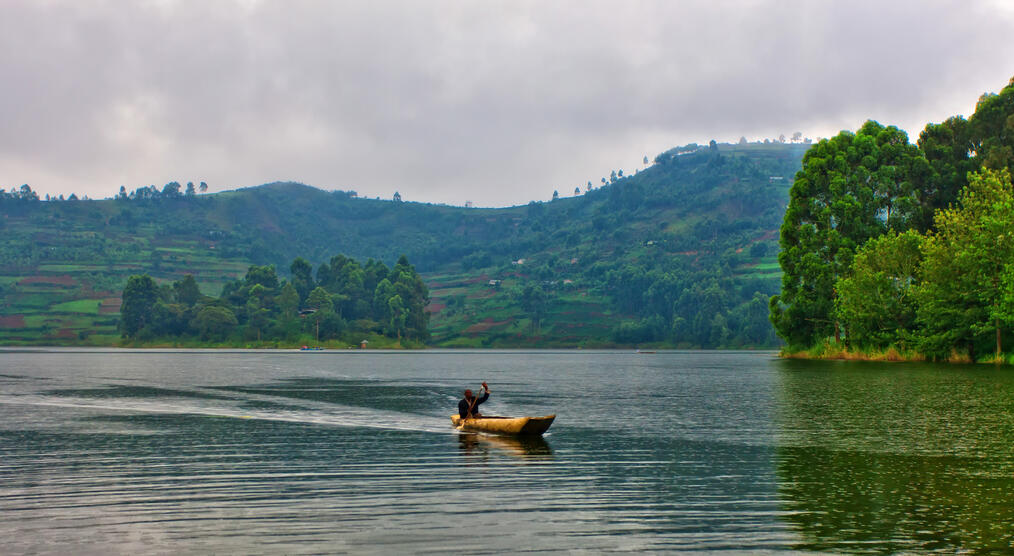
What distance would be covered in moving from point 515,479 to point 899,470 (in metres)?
12.6

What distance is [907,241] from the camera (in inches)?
4363

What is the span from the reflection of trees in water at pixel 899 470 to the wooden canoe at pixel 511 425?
10.3 meters

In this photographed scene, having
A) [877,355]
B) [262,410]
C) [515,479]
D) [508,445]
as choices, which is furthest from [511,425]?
[877,355]

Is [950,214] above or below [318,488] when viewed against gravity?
above

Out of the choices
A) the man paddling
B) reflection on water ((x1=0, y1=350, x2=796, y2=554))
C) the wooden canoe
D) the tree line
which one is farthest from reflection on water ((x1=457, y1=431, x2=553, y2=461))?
the tree line

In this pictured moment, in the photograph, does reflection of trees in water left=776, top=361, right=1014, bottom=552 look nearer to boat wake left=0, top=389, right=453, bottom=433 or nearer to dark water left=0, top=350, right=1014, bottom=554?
dark water left=0, top=350, right=1014, bottom=554

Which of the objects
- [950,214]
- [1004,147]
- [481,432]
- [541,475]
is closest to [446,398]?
[481,432]

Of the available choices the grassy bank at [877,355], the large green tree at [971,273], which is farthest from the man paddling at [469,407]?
the grassy bank at [877,355]

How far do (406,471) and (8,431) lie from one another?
24.8m

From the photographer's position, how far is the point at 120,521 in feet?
65.9

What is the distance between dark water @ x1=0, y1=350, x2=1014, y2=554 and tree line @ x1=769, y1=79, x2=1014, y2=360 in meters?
47.9

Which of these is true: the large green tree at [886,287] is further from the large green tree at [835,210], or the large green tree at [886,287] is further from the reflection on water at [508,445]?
the reflection on water at [508,445]

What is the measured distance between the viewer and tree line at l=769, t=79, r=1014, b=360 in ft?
325

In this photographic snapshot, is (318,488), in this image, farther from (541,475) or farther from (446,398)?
(446,398)
